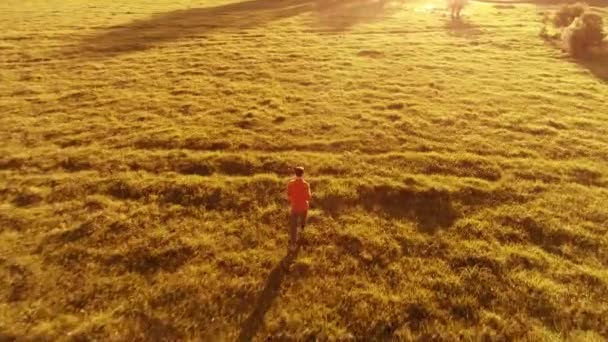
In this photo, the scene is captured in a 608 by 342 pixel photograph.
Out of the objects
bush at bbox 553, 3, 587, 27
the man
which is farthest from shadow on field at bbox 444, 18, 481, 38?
the man

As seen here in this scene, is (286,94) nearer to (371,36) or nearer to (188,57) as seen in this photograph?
(188,57)

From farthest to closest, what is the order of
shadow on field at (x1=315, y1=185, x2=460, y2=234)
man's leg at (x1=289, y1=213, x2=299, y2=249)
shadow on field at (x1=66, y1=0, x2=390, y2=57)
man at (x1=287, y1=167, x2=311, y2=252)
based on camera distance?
shadow on field at (x1=66, y1=0, x2=390, y2=57)
shadow on field at (x1=315, y1=185, x2=460, y2=234)
man's leg at (x1=289, y1=213, x2=299, y2=249)
man at (x1=287, y1=167, x2=311, y2=252)

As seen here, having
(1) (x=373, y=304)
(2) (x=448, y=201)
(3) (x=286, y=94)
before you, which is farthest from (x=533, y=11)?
(1) (x=373, y=304)

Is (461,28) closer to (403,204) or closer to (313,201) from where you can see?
(403,204)

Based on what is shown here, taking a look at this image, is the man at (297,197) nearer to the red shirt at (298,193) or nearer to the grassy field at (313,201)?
the red shirt at (298,193)

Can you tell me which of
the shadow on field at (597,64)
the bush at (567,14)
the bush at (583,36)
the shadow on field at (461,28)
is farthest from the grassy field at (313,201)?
the bush at (567,14)

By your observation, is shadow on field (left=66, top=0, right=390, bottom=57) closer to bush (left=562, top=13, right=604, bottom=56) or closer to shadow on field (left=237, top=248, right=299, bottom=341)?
bush (left=562, top=13, right=604, bottom=56)

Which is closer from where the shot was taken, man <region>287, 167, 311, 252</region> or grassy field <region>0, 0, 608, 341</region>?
grassy field <region>0, 0, 608, 341</region>
